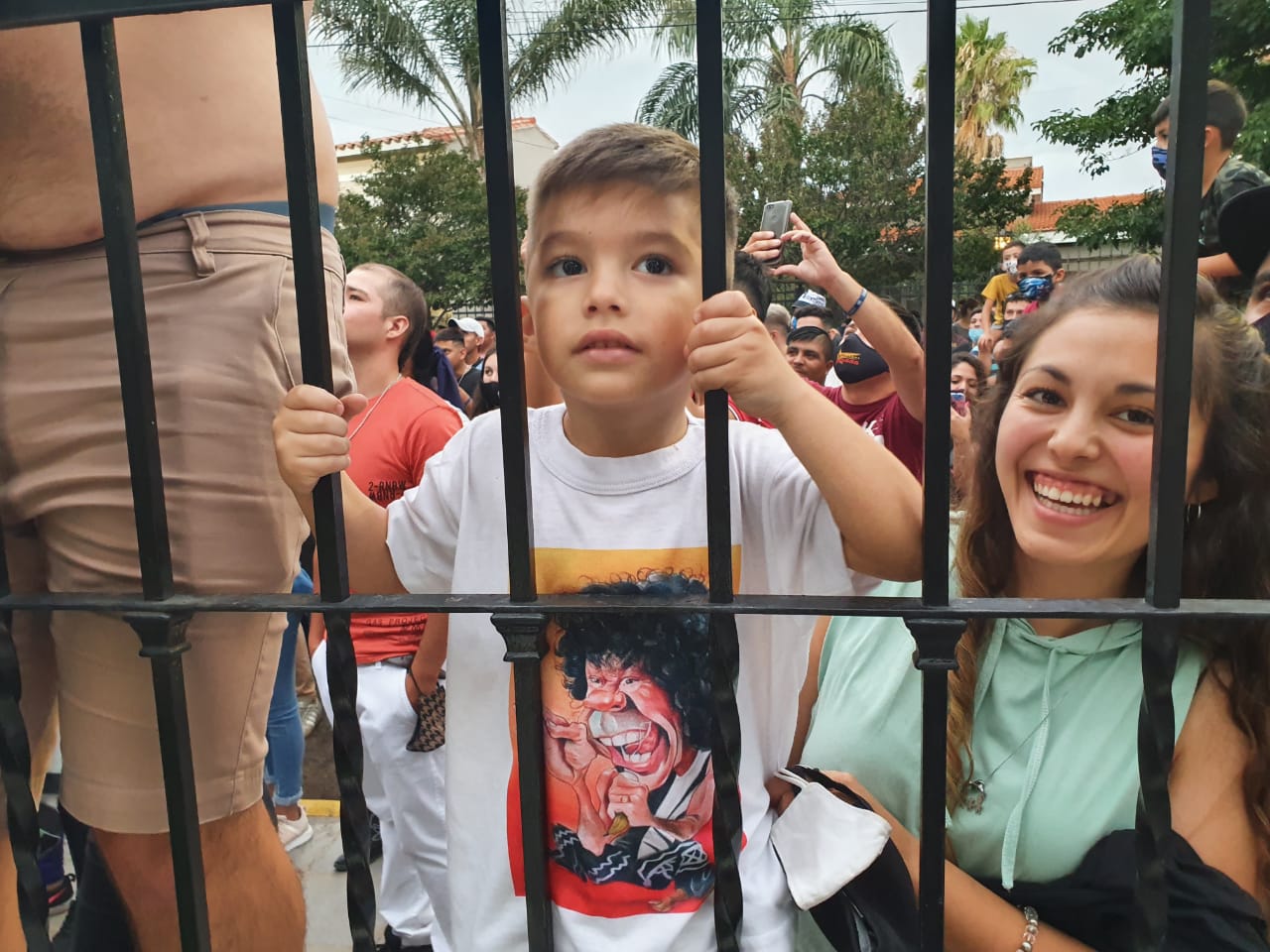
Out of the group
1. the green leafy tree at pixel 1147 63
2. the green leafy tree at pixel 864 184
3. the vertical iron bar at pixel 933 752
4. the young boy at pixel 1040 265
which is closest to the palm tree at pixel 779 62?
the green leafy tree at pixel 864 184

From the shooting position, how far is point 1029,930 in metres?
1.18

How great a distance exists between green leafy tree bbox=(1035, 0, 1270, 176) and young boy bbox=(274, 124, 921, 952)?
7.17 meters

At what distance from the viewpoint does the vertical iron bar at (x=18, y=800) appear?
1092mm

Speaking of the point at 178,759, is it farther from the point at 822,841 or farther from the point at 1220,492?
the point at 1220,492

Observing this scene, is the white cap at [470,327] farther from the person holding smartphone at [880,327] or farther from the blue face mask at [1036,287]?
the person holding smartphone at [880,327]

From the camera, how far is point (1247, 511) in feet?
4.17

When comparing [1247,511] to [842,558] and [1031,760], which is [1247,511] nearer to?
[1031,760]

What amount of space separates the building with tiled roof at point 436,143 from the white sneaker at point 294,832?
1626 centimetres

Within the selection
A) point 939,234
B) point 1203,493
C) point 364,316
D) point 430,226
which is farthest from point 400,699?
point 430,226

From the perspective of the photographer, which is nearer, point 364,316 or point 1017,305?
point 364,316

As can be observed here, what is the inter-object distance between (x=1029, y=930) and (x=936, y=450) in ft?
2.37

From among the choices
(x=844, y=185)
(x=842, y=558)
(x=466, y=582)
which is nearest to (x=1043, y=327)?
(x=842, y=558)

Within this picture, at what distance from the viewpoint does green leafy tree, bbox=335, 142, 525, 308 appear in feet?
59.9

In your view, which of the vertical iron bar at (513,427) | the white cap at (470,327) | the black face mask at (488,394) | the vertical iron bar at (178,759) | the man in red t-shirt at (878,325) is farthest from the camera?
the white cap at (470,327)
